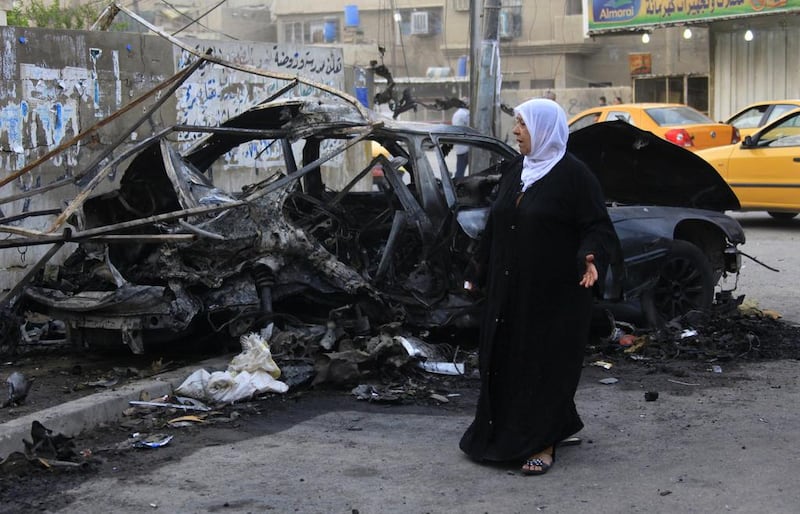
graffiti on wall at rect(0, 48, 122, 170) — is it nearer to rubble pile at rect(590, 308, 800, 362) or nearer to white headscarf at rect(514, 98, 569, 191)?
rubble pile at rect(590, 308, 800, 362)

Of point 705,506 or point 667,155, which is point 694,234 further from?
point 705,506

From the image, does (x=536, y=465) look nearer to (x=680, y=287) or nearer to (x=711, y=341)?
(x=711, y=341)

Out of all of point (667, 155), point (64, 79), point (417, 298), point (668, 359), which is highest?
point (64, 79)

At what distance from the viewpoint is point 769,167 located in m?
13.7

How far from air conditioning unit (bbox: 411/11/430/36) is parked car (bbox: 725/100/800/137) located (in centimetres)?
2649

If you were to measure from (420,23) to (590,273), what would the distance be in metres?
40.9

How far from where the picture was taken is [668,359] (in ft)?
23.7

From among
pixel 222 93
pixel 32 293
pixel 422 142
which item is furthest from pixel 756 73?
pixel 32 293

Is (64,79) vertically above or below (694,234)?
above

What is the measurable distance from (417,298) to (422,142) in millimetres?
1105

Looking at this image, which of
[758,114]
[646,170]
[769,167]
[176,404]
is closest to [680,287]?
[646,170]

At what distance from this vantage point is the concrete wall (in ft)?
30.5

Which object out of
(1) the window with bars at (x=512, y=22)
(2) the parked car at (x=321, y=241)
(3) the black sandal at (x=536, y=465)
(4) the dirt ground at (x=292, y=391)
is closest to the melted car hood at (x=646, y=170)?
(2) the parked car at (x=321, y=241)

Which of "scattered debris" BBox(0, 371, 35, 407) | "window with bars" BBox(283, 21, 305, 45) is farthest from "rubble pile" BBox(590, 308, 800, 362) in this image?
"window with bars" BBox(283, 21, 305, 45)
